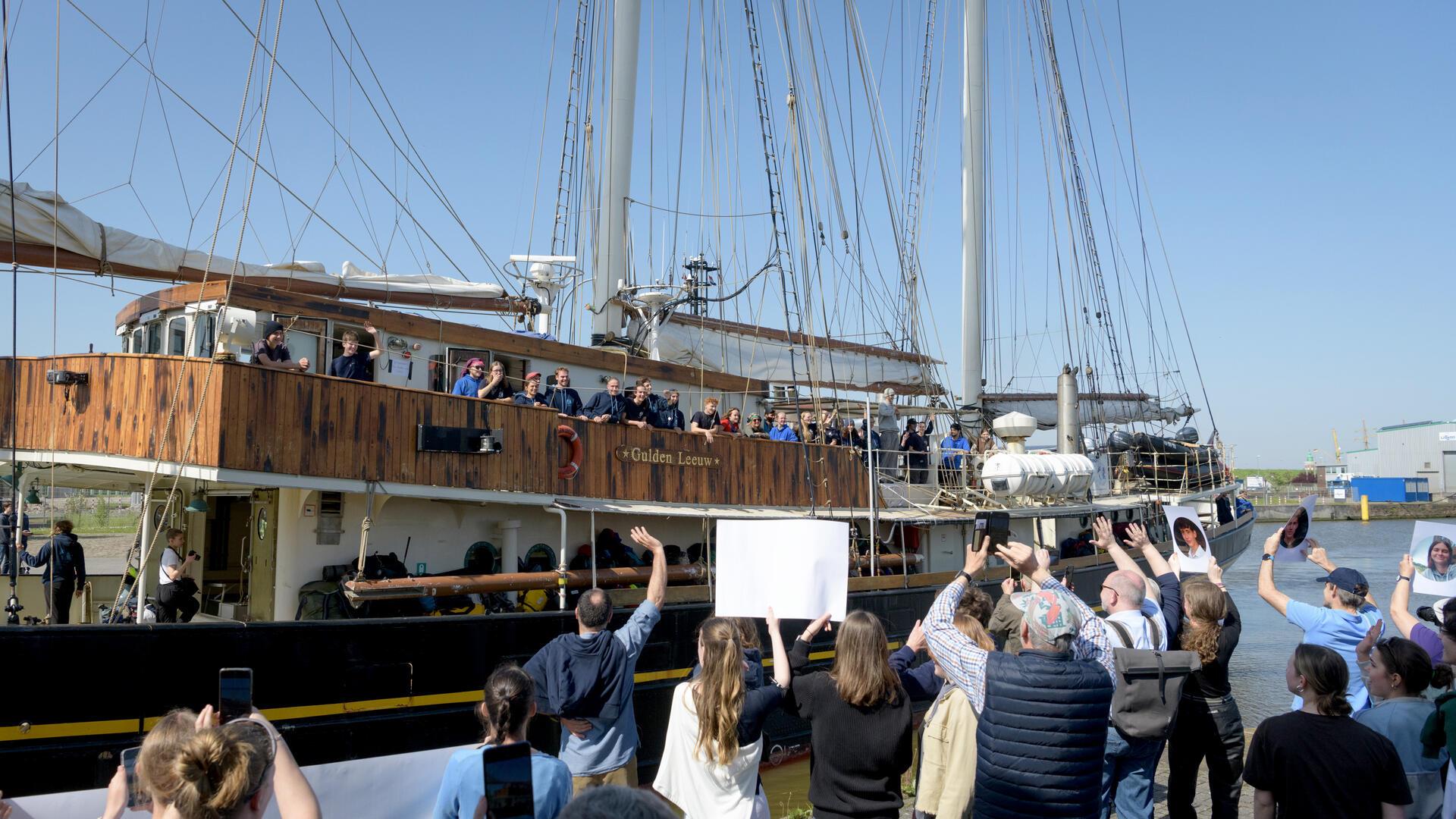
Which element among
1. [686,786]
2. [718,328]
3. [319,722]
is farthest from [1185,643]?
[718,328]

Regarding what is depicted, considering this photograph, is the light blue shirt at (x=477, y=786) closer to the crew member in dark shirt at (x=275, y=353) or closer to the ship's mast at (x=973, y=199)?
the crew member in dark shirt at (x=275, y=353)

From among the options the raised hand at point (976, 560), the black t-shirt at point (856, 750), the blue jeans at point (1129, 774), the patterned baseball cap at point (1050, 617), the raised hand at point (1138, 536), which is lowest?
Answer: the blue jeans at point (1129, 774)

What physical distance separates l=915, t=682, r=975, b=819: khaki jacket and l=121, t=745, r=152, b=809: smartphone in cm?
321

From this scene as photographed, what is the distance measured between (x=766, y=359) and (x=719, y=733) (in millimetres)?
14038

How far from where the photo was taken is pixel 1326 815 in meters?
3.99

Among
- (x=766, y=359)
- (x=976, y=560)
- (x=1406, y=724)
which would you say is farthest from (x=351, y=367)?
(x=766, y=359)

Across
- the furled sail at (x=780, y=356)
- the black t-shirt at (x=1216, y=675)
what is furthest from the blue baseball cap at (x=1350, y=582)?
the furled sail at (x=780, y=356)

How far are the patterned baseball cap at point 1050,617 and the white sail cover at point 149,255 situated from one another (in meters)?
8.83

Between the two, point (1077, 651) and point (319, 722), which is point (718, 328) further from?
point (1077, 651)

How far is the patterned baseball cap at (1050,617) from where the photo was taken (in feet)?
13.9

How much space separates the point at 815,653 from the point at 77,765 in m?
7.44

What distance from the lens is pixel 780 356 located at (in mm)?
18391

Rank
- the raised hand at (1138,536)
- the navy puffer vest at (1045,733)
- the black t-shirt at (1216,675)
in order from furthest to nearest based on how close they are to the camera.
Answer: the raised hand at (1138,536) → the black t-shirt at (1216,675) → the navy puffer vest at (1045,733)

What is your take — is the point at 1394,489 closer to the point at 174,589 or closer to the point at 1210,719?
the point at 1210,719
